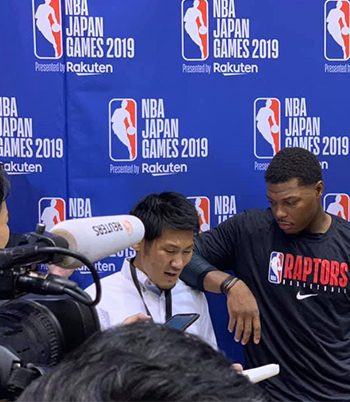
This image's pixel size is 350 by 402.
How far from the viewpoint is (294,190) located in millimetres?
2039

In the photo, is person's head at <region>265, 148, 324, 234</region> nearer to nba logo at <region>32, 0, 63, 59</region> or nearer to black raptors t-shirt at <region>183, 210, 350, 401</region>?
black raptors t-shirt at <region>183, 210, 350, 401</region>

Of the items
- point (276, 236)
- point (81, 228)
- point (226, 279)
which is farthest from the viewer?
point (276, 236)

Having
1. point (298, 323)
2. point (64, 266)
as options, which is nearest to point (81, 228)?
point (64, 266)

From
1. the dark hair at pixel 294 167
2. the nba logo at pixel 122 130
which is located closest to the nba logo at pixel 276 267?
the dark hair at pixel 294 167

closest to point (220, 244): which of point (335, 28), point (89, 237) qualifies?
point (335, 28)

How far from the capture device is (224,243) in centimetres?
216

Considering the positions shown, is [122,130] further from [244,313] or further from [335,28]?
[335,28]

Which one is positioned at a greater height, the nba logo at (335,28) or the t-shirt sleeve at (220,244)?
the nba logo at (335,28)

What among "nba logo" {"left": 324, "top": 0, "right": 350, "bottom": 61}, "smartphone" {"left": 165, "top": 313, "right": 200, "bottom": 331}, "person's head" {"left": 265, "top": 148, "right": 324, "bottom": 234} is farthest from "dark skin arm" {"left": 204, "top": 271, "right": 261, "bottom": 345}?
"nba logo" {"left": 324, "top": 0, "right": 350, "bottom": 61}

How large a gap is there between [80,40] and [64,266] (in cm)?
154

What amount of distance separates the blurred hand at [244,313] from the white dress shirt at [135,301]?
3.7 inches

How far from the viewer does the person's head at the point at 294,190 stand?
204cm

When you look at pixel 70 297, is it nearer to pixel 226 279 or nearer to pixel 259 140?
pixel 226 279

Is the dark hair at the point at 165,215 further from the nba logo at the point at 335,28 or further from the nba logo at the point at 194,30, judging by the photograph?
the nba logo at the point at 335,28
